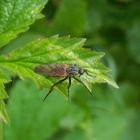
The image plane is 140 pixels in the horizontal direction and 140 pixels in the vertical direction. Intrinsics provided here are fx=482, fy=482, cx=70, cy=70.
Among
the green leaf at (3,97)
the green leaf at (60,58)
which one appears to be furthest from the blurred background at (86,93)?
the green leaf at (3,97)

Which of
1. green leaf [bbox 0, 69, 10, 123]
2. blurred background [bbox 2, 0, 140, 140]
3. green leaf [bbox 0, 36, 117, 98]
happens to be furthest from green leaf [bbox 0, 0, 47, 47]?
blurred background [bbox 2, 0, 140, 140]

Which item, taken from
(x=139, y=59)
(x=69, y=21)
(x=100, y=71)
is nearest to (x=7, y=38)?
(x=100, y=71)

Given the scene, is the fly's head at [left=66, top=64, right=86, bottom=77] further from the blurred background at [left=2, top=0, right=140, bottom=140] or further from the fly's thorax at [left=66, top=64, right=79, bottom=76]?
the blurred background at [left=2, top=0, right=140, bottom=140]

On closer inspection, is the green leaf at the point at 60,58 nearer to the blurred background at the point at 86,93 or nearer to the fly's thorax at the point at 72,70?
the fly's thorax at the point at 72,70

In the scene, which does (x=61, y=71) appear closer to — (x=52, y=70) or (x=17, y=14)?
(x=52, y=70)

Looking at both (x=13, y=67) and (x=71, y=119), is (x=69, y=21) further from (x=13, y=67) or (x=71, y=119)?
(x=13, y=67)
